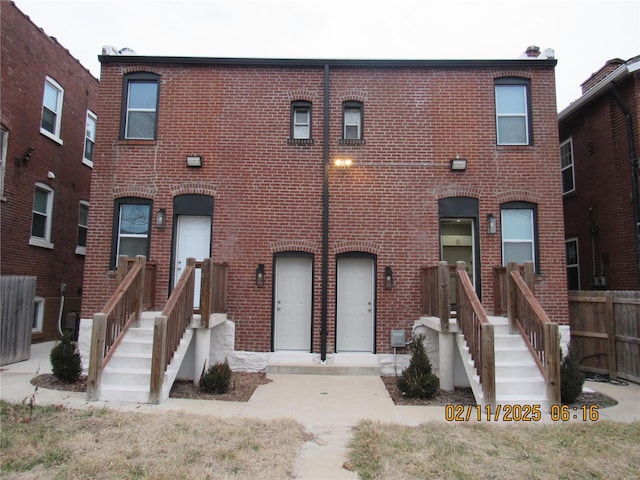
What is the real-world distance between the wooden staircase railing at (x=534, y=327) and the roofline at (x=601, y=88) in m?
6.31

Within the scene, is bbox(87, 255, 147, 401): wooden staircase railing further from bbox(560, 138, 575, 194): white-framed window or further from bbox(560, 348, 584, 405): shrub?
bbox(560, 138, 575, 194): white-framed window

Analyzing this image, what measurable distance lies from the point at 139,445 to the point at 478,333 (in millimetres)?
4963

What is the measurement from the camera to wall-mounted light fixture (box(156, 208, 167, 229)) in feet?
29.9

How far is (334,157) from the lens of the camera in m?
9.28

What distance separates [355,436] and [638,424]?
12.9ft

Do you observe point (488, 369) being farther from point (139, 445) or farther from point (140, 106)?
point (140, 106)

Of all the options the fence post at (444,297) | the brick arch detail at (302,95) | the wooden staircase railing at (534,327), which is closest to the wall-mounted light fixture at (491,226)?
the wooden staircase railing at (534,327)

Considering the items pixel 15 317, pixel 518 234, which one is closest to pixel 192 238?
pixel 15 317

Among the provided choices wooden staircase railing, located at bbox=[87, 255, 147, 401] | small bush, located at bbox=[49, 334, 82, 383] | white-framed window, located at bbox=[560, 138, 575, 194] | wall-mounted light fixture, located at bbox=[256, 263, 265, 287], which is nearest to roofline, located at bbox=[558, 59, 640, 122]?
white-framed window, located at bbox=[560, 138, 575, 194]

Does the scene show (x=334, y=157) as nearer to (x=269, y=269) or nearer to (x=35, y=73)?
(x=269, y=269)

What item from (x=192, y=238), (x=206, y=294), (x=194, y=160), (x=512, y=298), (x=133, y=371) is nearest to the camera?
(x=133, y=371)

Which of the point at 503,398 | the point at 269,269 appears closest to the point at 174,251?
the point at 269,269

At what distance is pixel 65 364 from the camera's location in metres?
7.28

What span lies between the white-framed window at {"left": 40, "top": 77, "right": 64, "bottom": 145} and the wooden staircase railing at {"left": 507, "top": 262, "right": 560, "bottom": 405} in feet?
41.8
